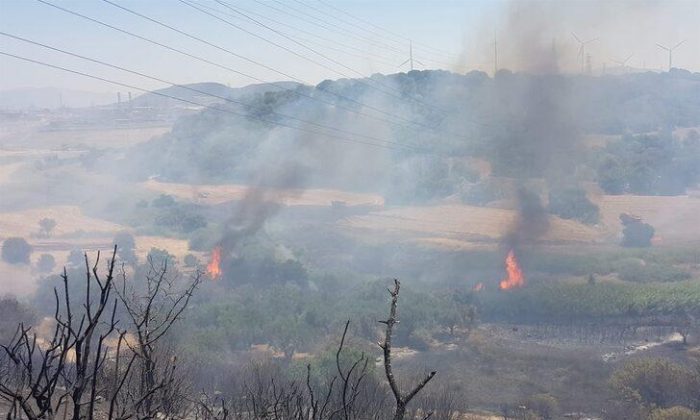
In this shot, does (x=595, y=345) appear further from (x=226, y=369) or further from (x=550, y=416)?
(x=226, y=369)

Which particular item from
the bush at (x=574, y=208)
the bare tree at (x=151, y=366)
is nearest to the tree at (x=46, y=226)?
the bush at (x=574, y=208)

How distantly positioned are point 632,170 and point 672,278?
92.8 ft

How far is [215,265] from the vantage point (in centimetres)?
4950

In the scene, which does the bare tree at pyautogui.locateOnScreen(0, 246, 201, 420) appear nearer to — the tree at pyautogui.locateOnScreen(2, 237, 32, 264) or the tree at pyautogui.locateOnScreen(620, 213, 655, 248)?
the tree at pyautogui.locateOnScreen(2, 237, 32, 264)

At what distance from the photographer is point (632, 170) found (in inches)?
2832

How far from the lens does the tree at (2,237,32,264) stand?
172 feet

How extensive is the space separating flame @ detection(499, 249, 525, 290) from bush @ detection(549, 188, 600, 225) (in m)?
15.4

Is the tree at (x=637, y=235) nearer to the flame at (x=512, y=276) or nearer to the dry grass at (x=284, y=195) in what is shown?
the flame at (x=512, y=276)

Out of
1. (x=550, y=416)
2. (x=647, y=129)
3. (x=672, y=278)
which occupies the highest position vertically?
(x=647, y=129)

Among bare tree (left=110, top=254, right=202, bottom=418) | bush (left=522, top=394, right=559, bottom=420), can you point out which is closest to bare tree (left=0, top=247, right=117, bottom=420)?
bare tree (left=110, top=254, right=202, bottom=418)

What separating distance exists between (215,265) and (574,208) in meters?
33.3

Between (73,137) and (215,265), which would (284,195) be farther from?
(73,137)

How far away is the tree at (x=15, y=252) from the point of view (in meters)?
52.4

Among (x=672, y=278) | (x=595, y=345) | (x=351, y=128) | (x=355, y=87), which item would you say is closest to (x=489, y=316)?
(x=595, y=345)
